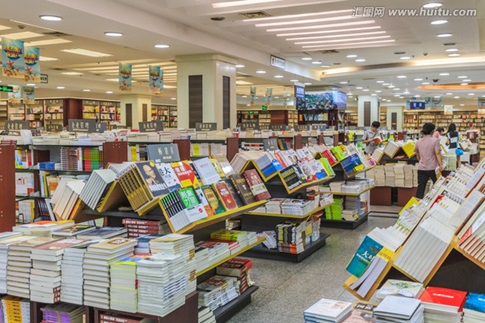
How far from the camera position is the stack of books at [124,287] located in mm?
2621

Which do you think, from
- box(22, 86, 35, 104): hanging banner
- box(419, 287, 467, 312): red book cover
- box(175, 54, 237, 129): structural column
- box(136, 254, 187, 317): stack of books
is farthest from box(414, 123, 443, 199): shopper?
box(22, 86, 35, 104): hanging banner

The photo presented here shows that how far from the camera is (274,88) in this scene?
74.8 ft

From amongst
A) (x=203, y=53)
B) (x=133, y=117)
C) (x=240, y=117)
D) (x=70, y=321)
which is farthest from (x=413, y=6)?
(x=240, y=117)

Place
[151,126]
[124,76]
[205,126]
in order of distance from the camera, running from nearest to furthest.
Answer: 1. [151,126]
2. [205,126]
3. [124,76]

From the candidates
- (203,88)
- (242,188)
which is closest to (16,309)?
(242,188)

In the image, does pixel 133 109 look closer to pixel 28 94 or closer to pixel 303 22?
pixel 28 94

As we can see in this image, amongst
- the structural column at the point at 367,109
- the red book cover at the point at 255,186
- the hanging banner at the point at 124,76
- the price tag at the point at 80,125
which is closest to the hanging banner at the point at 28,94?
the hanging banner at the point at 124,76

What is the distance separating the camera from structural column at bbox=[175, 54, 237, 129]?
34.4 ft

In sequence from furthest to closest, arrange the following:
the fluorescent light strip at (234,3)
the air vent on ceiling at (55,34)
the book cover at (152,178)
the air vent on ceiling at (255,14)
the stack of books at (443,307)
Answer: the air vent on ceiling at (55,34), the air vent on ceiling at (255,14), the fluorescent light strip at (234,3), the book cover at (152,178), the stack of books at (443,307)

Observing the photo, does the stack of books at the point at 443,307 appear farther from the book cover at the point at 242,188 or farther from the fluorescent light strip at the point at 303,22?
the fluorescent light strip at the point at 303,22

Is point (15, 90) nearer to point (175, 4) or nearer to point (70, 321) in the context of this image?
point (175, 4)

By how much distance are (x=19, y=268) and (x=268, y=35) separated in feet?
25.5

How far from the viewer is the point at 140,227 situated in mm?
3527

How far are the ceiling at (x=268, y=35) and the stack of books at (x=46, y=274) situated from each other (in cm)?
435
